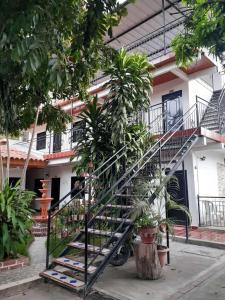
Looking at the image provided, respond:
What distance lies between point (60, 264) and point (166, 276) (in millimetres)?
2029

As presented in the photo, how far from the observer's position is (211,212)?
10320mm

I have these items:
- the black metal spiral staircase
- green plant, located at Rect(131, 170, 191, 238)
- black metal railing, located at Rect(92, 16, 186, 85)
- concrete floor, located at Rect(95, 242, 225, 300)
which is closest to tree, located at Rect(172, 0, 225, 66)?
the black metal spiral staircase

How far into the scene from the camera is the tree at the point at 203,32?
132 inches

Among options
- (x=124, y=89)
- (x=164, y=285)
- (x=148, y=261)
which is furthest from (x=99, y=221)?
(x=124, y=89)

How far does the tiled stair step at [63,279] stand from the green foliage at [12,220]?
41.7 inches

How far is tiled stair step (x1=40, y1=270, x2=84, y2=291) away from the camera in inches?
170

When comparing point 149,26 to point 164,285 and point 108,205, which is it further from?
point 164,285

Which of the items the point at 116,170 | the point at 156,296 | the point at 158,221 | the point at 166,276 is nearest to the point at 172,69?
the point at 116,170

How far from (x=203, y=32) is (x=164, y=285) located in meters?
4.10

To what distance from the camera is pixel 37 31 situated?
263cm

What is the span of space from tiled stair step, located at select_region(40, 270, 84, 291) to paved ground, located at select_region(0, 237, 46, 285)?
1.57 ft

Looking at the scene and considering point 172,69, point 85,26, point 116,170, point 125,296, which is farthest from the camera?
point 172,69

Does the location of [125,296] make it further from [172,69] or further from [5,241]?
[172,69]

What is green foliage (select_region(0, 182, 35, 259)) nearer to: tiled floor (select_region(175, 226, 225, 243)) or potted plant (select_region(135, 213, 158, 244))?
potted plant (select_region(135, 213, 158, 244))
